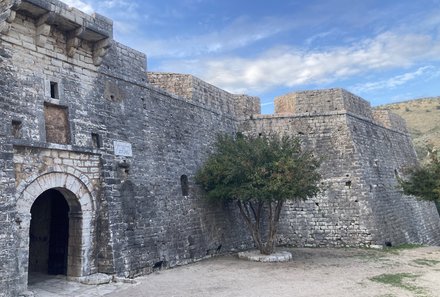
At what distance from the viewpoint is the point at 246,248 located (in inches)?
527

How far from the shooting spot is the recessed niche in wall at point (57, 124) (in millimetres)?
7715

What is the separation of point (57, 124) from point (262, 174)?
5561 mm

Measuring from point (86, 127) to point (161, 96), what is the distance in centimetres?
327

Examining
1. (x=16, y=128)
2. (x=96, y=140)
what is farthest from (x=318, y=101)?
(x=16, y=128)

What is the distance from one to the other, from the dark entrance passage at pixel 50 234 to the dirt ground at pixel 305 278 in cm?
224

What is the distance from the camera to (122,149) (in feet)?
30.3

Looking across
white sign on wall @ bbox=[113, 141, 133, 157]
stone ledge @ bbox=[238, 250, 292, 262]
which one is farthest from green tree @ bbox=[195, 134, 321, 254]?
white sign on wall @ bbox=[113, 141, 133, 157]

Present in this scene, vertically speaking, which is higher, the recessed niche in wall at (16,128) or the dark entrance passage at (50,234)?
the recessed niche in wall at (16,128)

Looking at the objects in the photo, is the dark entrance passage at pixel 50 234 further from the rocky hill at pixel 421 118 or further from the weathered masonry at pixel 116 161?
the rocky hill at pixel 421 118

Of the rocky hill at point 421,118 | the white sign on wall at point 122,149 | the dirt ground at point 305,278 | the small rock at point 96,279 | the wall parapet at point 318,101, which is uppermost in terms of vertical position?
the rocky hill at point 421,118

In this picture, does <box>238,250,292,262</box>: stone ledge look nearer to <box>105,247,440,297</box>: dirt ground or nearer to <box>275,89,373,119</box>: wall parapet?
<box>105,247,440,297</box>: dirt ground

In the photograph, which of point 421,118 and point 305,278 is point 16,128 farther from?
Result: point 421,118

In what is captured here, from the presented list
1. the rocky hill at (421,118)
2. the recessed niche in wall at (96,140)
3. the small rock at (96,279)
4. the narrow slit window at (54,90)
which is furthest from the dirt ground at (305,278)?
the rocky hill at (421,118)

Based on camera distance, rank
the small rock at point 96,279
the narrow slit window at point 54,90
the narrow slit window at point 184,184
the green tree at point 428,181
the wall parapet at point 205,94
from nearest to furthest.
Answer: the small rock at point 96,279 < the narrow slit window at point 54,90 < the narrow slit window at point 184,184 < the green tree at point 428,181 < the wall parapet at point 205,94
